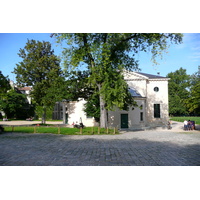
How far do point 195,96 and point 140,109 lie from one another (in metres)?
10.1

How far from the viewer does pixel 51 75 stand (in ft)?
48.1

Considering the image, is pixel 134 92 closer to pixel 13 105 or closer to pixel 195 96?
pixel 195 96

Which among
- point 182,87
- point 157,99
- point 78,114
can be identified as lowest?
point 78,114

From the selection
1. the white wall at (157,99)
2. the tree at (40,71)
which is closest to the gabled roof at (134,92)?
the white wall at (157,99)

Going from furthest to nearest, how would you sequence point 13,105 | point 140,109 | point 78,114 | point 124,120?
point 78,114 < point 140,109 < point 124,120 < point 13,105

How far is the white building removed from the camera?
15.5 meters

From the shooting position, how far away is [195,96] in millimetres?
5797

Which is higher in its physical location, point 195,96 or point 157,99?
point 157,99

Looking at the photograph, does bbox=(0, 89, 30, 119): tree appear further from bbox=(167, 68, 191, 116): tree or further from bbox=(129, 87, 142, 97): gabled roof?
bbox=(129, 87, 142, 97): gabled roof

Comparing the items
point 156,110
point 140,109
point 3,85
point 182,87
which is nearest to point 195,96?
point 182,87

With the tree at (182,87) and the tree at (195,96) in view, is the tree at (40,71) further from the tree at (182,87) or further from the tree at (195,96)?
the tree at (195,96)

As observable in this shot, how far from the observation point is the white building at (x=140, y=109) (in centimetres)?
1548
